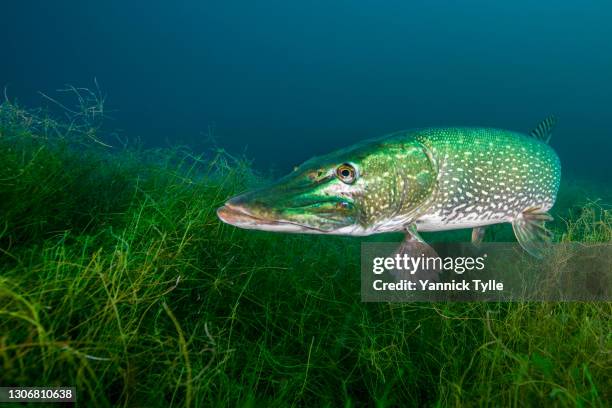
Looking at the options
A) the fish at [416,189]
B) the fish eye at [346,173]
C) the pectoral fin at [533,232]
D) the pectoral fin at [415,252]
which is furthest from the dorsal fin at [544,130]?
the fish eye at [346,173]

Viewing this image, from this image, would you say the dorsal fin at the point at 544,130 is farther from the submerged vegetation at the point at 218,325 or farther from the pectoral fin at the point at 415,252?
the pectoral fin at the point at 415,252

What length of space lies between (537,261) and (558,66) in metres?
122

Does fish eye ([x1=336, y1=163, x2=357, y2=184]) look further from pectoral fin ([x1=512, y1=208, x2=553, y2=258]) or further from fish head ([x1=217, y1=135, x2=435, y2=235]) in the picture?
pectoral fin ([x1=512, y1=208, x2=553, y2=258])

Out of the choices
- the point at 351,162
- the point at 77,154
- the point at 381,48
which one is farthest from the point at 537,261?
the point at 381,48

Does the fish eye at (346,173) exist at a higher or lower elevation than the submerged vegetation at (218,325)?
higher

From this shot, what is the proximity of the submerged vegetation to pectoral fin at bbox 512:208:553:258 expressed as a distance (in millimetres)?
414

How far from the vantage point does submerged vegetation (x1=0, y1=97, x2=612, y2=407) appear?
5.41 feet

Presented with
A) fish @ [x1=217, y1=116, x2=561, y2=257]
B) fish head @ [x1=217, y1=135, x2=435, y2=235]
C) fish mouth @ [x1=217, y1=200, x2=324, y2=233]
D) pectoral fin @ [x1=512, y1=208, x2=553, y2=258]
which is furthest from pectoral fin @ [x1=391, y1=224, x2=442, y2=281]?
fish mouth @ [x1=217, y1=200, x2=324, y2=233]

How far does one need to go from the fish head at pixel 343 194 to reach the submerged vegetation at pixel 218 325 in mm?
560

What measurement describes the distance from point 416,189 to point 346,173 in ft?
2.52

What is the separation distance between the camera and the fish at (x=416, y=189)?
95.9 inches

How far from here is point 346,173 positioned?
2.74m

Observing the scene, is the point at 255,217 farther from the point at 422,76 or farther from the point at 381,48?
the point at 381,48

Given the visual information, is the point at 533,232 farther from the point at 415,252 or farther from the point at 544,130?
the point at 544,130
